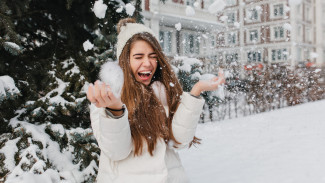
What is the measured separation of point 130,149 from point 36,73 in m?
1.15

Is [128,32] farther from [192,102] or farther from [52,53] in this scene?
[52,53]

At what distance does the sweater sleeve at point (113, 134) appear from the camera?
4.40 ft

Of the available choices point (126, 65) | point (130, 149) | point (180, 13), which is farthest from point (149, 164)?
point (180, 13)

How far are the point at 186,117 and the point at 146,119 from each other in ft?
0.72

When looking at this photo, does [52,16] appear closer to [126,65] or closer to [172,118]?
[126,65]

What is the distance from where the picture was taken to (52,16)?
260cm

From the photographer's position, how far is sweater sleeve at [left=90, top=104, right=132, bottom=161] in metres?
1.34

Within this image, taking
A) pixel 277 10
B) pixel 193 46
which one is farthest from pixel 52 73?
pixel 193 46

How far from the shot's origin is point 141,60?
68.1 inches

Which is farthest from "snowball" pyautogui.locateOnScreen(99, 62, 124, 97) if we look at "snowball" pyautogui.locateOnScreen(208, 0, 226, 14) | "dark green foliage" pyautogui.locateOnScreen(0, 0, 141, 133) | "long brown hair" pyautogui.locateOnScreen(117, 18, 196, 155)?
"snowball" pyautogui.locateOnScreen(208, 0, 226, 14)

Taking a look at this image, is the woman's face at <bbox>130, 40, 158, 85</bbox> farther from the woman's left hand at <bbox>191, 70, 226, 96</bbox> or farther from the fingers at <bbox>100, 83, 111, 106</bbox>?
the fingers at <bbox>100, 83, 111, 106</bbox>

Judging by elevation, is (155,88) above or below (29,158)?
above

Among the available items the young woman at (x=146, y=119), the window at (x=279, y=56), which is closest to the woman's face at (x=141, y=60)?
the young woman at (x=146, y=119)

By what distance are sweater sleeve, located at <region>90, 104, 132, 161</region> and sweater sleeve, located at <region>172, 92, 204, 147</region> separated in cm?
28
